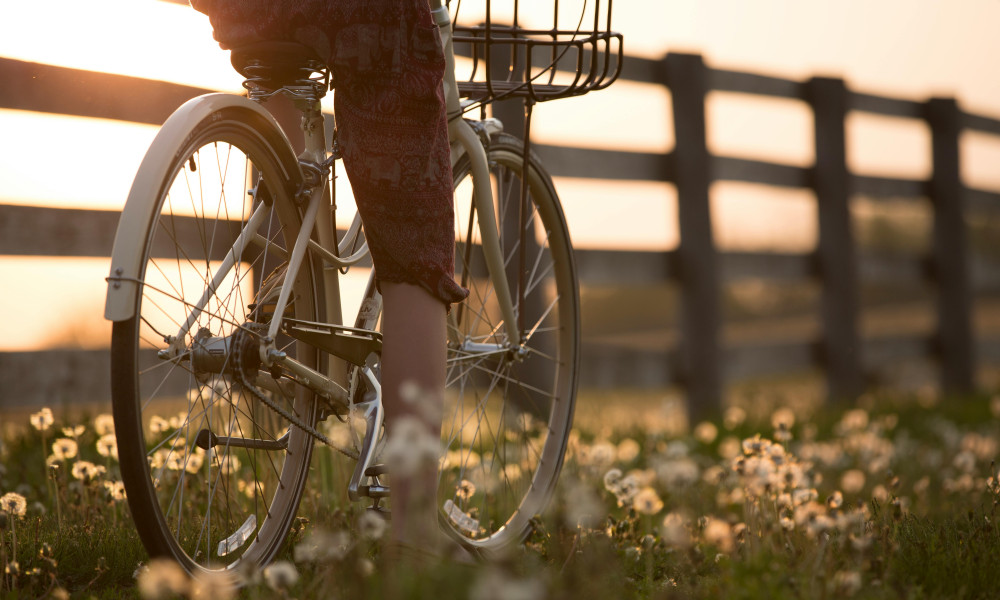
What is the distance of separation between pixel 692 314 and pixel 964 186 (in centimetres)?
336

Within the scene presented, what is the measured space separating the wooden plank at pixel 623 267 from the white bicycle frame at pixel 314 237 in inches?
108

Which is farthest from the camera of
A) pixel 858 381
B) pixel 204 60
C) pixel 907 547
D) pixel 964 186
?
pixel 964 186

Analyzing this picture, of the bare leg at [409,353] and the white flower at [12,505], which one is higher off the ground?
the bare leg at [409,353]

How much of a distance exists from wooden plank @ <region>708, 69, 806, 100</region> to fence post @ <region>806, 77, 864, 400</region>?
172 millimetres

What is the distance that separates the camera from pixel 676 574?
1813 millimetres

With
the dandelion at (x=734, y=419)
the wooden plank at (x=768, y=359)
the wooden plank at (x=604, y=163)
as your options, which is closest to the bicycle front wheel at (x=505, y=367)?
the dandelion at (x=734, y=419)

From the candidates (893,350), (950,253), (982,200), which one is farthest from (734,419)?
(982,200)

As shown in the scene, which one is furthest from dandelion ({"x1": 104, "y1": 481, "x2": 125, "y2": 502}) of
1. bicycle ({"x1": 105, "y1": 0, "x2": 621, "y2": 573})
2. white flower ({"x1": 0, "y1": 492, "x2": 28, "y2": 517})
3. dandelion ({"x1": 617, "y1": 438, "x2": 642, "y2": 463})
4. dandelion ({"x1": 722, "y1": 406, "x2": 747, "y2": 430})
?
dandelion ({"x1": 722, "y1": 406, "x2": 747, "y2": 430})

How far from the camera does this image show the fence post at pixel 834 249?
6.15 m

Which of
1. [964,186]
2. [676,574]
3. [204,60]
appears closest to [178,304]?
[676,574]

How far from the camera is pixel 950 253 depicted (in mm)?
7188

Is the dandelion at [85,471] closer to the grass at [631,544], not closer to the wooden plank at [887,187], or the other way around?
the grass at [631,544]

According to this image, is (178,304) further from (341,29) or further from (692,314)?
(692,314)

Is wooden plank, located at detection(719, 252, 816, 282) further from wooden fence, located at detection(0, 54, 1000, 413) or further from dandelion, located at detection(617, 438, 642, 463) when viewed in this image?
dandelion, located at detection(617, 438, 642, 463)
